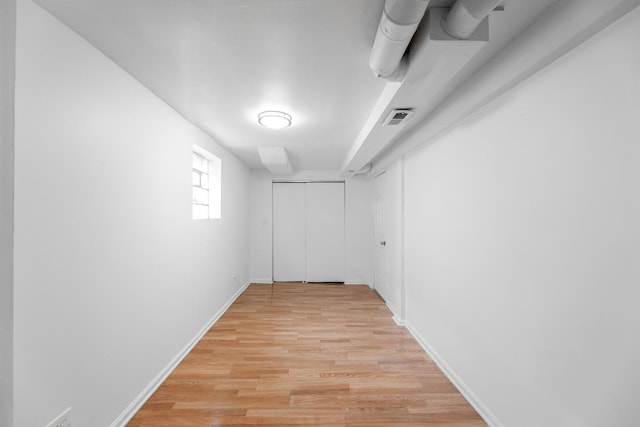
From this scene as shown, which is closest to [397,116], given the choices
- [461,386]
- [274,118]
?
[274,118]

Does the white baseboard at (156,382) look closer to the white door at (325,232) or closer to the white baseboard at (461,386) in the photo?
the white baseboard at (461,386)

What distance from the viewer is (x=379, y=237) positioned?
4766mm

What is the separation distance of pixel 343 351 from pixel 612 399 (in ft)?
6.69

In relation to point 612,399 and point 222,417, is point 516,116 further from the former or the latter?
point 222,417

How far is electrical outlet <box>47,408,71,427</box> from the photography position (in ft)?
4.24

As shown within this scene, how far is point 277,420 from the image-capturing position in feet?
5.98

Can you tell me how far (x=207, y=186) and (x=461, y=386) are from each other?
141 inches

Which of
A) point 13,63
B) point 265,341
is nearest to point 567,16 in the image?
point 13,63

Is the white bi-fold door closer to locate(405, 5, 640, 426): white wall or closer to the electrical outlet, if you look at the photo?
locate(405, 5, 640, 426): white wall

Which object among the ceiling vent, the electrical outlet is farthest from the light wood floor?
the ceiling vent

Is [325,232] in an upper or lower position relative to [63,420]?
upper

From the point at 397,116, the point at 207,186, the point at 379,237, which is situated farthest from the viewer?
the point at 379,237

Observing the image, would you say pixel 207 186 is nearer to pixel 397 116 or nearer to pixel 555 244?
pixel 397 116

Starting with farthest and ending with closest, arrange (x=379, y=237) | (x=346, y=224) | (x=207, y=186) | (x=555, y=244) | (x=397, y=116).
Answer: (x=346, y=224), (x=379, y=237), (x=207, y=186), (x=397, y=116), (x=555, y=244)
